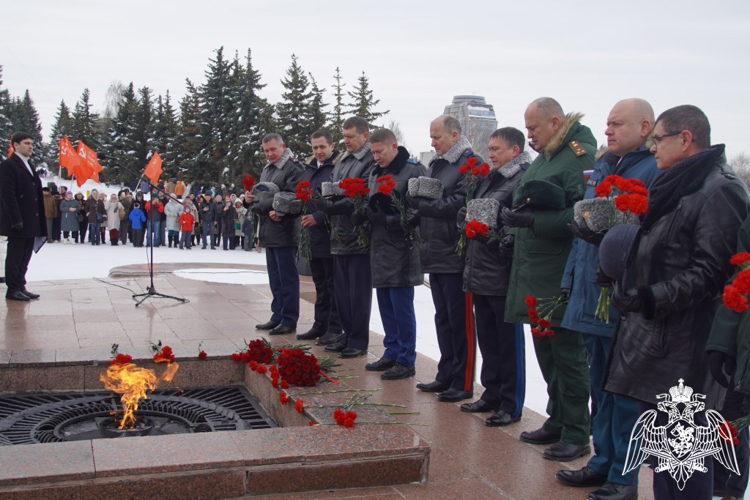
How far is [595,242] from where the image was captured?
144 inches

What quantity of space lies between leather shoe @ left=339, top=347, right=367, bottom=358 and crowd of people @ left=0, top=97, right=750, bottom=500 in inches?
0.7

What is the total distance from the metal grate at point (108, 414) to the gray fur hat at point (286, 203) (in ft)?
6.93

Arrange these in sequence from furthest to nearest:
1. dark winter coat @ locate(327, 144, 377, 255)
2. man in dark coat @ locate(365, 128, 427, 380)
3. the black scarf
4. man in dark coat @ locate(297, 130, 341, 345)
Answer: man in dark coat @ locate(297, 130, 341, 345) → dark winter coat @ locate(327, 144, 377, 255) → man in dark coat @ locate(365, 128, 427, 380) → the black scarf

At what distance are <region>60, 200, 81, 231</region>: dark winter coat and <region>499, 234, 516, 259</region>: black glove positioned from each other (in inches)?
850

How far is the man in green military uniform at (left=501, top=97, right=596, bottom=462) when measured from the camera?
420 centimetres

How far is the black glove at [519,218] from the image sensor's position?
422cm

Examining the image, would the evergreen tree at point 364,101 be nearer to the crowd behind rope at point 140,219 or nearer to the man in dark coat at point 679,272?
the crowd behind rope at point 140,219

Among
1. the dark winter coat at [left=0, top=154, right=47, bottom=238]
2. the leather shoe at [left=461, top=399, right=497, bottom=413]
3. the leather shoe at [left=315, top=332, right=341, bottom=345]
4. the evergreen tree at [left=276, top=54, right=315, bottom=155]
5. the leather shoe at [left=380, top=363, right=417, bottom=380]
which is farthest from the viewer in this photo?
the evergreen tree at [left=276, top=54, right=315, bottom=155]

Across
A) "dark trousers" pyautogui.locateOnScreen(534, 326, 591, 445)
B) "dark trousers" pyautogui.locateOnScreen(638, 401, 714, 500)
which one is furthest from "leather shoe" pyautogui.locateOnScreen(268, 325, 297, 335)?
"dark trousers" pyautogui.locateOnScreen(638, 401, 714, 500)

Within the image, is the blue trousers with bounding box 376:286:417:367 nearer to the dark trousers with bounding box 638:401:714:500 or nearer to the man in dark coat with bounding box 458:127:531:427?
the man in dark coat with bounding box 458:127:531:427

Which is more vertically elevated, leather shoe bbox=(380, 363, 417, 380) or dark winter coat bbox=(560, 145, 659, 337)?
dark winter coat bbox=(560, 145, 659, 337)

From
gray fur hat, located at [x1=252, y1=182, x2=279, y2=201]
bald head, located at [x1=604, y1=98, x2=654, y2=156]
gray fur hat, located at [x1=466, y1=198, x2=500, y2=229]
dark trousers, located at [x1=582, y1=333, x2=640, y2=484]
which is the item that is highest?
bald head, located at [x1=604, y1=98, x2=654, y2=156]

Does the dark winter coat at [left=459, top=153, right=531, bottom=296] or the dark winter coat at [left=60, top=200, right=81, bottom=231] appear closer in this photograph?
the dark winter coat at [left=459, top=153, right=531, bottom=296]

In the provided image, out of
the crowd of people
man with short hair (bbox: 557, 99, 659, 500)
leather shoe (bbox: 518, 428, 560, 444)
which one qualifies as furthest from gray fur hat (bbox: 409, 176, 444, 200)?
leather shoe (bbox: 518, 428, 560, 444)
